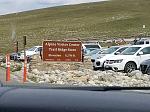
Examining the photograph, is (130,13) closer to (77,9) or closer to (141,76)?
(77,9)

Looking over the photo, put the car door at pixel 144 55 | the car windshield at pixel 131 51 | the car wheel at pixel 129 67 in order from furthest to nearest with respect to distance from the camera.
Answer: the car windshield at pixel 131 51 → the car wheel at pixel 129 67 → the car door at pixel 144 55

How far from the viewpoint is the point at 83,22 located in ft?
401

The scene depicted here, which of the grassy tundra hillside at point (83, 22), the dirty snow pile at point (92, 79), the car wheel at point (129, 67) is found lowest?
the dirty snow pile at point (92, 79)

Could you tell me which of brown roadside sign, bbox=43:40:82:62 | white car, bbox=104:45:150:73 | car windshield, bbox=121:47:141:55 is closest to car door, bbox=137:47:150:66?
white car, bbox=104:45:150:73

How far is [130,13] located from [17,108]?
12678 cm

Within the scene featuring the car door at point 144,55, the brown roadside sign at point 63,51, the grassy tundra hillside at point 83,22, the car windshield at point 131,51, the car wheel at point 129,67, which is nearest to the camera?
the brown roadside sign at point 63,51

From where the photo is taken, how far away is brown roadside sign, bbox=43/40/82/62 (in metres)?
24.8

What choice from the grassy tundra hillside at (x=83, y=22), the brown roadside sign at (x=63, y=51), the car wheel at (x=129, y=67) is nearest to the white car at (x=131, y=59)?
the car wheel at (x=129, y=67)

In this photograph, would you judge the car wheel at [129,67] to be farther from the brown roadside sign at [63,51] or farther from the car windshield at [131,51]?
the brown roadside sign at [63,51]

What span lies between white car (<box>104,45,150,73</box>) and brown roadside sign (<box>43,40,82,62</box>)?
15.2ft

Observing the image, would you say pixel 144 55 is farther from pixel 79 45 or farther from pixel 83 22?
pixel 83 22

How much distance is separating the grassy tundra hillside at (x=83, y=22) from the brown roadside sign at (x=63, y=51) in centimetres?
5591

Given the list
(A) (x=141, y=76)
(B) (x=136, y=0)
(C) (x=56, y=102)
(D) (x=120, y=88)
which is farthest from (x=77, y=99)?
(B) (x=136, y=0)

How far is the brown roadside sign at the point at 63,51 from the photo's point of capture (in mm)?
24750
